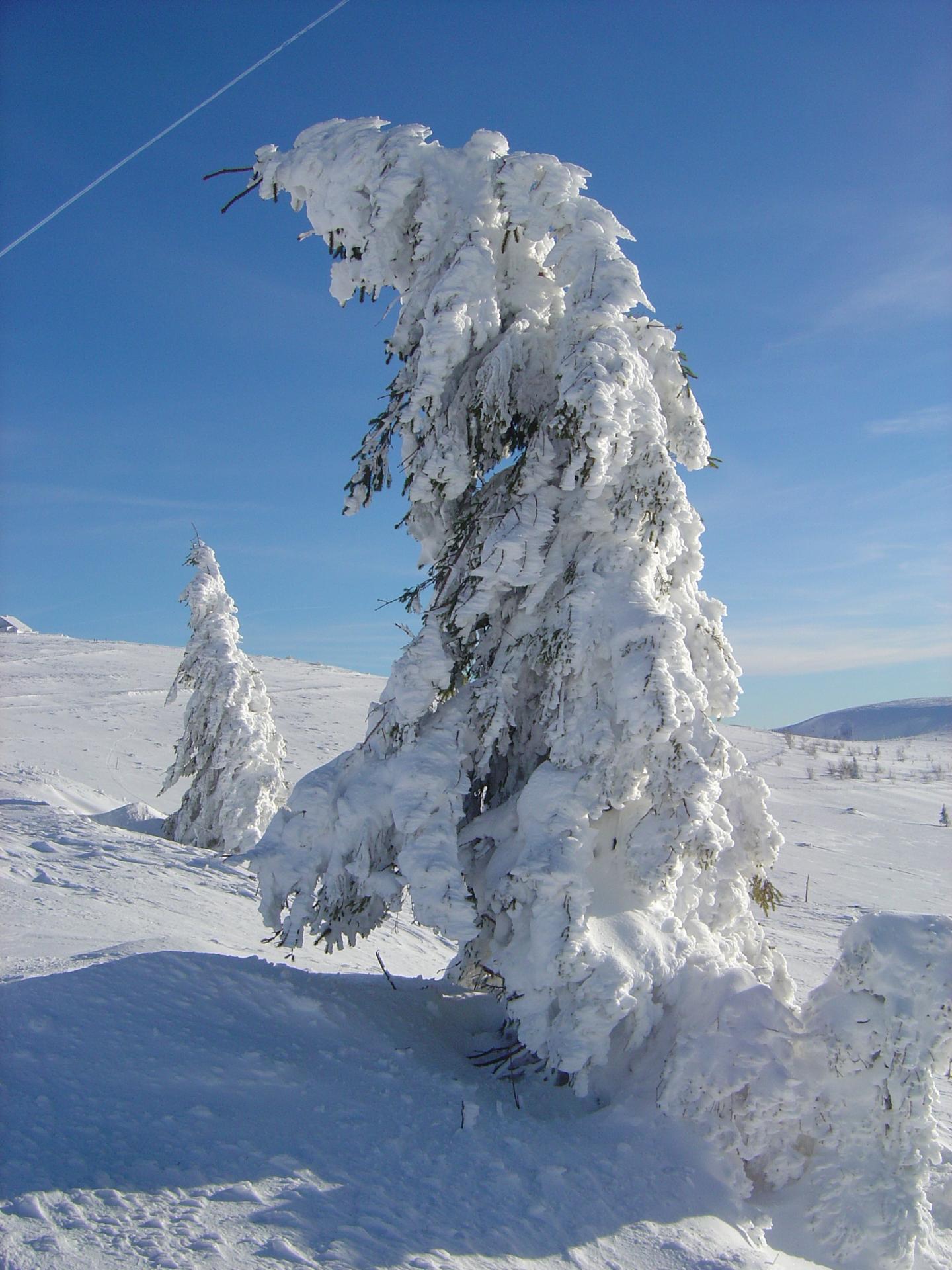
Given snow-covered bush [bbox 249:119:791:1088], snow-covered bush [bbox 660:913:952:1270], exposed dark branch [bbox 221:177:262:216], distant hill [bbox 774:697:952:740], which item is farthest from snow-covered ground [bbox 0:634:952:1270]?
distant hill [bbox 774:697:952:740]

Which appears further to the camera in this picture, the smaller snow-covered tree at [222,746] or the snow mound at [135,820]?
the snow mound at [135,820]

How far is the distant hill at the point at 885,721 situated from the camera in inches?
3716

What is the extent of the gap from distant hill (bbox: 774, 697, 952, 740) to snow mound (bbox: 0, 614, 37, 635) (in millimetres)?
74442

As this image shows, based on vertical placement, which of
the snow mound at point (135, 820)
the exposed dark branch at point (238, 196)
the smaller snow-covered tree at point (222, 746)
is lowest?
the snow mound at point (135, 820)

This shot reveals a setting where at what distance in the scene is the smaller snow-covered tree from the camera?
1875 cm

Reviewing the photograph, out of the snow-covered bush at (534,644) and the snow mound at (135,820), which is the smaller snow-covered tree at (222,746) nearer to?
the snow mound at (135,820)

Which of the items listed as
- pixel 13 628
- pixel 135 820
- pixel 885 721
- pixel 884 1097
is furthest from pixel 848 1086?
pixel 885 721

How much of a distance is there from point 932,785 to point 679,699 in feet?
140

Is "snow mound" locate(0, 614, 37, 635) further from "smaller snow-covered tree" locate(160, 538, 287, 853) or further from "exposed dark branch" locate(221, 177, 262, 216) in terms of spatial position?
"exposed dark branch" locate(221, 177, 262, 216)

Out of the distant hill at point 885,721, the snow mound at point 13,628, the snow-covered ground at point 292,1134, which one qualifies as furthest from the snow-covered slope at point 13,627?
the distant hill at point 885,721

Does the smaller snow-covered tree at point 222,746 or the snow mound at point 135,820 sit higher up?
the smaller snow-covered tree at point 222,746

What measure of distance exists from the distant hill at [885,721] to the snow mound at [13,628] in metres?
74.4

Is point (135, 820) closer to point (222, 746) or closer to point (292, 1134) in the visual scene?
point (222, 746)

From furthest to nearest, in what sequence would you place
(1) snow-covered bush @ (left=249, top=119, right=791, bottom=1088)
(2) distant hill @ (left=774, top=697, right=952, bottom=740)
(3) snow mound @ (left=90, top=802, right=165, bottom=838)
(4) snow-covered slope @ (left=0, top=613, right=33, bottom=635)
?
(2) distant hill @ (left=774, top=697, right=952, bottom=740) → (4) snow-covered slope @ (left=0, top=613, right=33, bottom=635) → (3) snow mound @ (left=90, top=802, right=165, bottom=838) → (1) snow-covered bush @ (left=249, top=119, right=791, bottom=1088)
